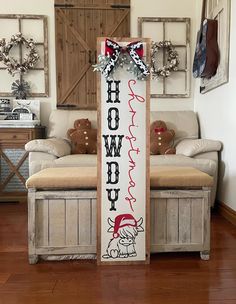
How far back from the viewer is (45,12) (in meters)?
3.98

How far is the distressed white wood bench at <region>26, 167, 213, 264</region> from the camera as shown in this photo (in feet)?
6.07

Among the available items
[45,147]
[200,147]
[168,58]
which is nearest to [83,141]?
[45,147]

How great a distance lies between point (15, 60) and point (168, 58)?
1.95 m

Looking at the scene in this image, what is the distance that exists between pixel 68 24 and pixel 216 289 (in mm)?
3543

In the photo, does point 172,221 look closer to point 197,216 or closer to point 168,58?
point 197,216

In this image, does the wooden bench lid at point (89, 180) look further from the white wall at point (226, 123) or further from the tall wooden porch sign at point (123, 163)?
the white wall at point (226, 123)

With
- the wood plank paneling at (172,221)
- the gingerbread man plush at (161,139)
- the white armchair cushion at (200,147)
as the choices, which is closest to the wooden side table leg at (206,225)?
the wood plank paneling at (172,221)

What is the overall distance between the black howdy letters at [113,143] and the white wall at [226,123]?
1399 millimetres

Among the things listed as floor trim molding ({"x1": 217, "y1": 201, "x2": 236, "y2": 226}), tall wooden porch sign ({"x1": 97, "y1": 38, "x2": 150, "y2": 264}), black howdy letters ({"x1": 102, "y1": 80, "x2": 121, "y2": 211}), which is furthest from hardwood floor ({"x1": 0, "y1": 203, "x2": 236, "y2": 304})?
floor trim molding ({"x1": 217, "y1": 201, "x2": 236, "y2": 226})

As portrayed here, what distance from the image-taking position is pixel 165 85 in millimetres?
4109

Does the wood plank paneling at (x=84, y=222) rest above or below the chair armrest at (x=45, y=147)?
below

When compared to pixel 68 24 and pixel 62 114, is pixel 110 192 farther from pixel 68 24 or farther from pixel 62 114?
pixel 68 24

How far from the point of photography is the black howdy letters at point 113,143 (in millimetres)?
1771

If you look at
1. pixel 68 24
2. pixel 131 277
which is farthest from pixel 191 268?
pixel 68 24
